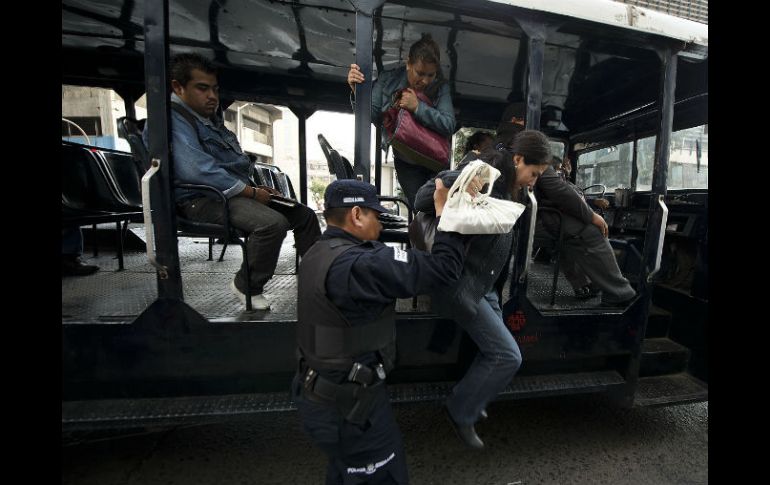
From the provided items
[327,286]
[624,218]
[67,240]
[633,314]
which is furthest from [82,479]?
[624,218]

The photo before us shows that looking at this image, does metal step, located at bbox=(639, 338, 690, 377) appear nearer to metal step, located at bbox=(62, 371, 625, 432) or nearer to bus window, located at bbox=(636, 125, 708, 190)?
metal step, located at bbox=(62, 371, 625, 432)

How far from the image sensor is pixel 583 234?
2516mm

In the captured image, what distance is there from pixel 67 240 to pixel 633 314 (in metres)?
4.23

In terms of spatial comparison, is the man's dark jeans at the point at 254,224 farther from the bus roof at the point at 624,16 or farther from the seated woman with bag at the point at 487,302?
the bus roof at the point at 624,16

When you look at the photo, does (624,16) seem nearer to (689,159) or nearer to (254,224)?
(689,159)

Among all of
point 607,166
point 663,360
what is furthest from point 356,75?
point 607,166

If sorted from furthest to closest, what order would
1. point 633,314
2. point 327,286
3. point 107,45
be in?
point 107,45 < point 633,314 < point 327,286

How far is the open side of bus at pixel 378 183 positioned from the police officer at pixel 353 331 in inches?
17.0

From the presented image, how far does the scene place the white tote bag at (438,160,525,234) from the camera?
144cm

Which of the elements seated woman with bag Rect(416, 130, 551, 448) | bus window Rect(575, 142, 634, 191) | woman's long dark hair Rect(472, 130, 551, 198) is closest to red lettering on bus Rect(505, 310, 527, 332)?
seated woman with bag Rect(416, 130, 551, 448)

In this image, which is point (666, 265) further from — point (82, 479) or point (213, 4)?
point (82, 479)

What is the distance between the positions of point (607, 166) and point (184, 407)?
460 cm

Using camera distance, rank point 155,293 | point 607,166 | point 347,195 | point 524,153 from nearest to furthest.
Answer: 1. point 347,195
2. point 524,153
3. point 155,293
4. point 607,166

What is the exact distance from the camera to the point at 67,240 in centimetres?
293
